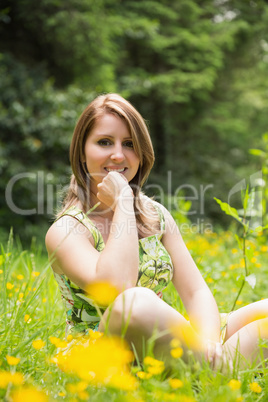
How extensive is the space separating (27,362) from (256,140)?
881 cm

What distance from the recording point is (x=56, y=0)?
5547 mm

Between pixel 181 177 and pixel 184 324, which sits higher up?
pixel 184 324

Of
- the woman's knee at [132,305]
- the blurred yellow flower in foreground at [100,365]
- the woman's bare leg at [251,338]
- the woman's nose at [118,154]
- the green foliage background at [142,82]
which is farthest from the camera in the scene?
the green foliage background at [142,82]

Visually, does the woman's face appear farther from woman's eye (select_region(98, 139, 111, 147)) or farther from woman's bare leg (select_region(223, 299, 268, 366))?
woman's bare leg (select_region(223, 299, 268, 366))

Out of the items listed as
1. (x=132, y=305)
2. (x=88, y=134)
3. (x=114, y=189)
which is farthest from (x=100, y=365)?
(x=88, y=134)

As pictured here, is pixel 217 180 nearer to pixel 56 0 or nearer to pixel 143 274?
pixel 56 0

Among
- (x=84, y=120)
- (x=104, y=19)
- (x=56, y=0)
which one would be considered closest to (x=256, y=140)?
(x=104, y=19)

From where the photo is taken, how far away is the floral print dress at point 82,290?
146 centimetres

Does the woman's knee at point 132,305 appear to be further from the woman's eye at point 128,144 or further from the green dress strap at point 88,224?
the woman's eye at point 128,144

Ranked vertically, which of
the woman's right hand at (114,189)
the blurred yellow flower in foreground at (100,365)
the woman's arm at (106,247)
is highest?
the woman's right hand at (114,189)

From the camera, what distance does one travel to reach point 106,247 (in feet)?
4.25

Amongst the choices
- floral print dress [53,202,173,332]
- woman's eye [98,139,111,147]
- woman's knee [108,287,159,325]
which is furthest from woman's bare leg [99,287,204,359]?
woman's eye [98,139,111,147]

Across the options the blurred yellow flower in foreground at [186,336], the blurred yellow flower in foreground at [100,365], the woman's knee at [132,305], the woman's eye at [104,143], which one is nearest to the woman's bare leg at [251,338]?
the blurred yellow flower in foreground at [186,336]

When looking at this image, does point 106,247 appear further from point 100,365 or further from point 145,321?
point 100,365
